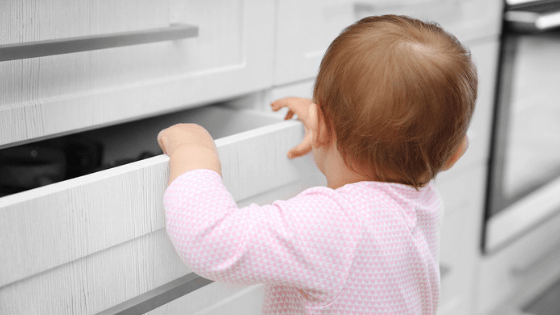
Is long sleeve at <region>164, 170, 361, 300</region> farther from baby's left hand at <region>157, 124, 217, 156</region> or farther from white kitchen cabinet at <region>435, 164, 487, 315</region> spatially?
white kitchen cabinet at <region>435, 164, 487, 315</region>

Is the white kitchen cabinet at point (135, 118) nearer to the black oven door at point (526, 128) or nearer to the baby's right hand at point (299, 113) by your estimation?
the baby's right hand at point (299, 113)

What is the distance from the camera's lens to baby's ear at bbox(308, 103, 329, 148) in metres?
0.57

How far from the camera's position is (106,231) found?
502 mm

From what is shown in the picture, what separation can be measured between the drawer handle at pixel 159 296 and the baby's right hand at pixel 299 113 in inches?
6.5

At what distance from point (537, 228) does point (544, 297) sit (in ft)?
0.71

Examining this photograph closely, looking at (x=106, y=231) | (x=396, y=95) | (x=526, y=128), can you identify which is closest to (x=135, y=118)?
(x=106, y=231)

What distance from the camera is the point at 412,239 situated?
58 centimetres

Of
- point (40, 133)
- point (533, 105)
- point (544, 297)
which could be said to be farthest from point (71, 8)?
point (544, 297)

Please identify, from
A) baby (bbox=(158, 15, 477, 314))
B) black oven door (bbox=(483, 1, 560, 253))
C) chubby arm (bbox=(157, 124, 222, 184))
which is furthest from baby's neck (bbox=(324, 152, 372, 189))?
black oven door (bbox=(483, 1, 560, 253))

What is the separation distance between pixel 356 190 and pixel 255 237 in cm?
11

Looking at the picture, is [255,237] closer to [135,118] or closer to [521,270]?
[135,118]

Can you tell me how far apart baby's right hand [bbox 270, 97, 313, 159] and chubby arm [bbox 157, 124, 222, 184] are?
111 millimetres

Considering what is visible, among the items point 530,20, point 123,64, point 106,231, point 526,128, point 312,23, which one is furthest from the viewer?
point 526,128

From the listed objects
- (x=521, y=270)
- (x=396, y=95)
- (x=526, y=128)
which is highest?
(x=396, y=95)
